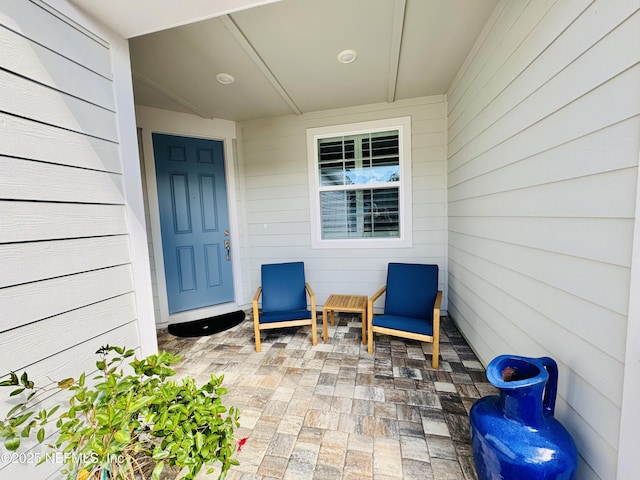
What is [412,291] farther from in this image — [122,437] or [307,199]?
[122,437]

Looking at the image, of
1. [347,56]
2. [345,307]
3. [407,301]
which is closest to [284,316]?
[345,307]

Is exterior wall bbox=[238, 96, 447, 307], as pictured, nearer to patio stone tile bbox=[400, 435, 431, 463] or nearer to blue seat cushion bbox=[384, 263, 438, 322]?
blue seat cushion bbox=[384, 263, 438, 322]

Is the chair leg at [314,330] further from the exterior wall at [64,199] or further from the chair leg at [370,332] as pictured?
the exterior wall at [64,199]

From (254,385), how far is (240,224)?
7.33 feet

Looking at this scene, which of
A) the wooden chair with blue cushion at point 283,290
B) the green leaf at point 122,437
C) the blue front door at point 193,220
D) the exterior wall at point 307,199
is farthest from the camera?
the blue front door at point 193,220

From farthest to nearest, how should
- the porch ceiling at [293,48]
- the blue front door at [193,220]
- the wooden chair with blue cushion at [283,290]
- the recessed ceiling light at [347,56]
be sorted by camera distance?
the blue front door at [193,220], the wooden chair with blue cushion at [283,290], the recessed ceiling light at [347,56], the porch ceiling at [293,48]

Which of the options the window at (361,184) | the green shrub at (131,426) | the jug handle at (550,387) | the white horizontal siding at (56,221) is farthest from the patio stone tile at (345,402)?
the white horizontal siding at (56,221)

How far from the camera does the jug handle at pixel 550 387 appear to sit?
1117mm

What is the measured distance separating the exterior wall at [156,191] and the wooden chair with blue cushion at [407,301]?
6.84 feet

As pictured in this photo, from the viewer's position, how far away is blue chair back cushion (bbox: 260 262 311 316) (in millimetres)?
3000

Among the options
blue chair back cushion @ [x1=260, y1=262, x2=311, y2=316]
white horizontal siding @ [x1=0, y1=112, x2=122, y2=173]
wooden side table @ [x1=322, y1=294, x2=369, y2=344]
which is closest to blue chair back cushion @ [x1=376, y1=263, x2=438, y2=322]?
wooden side table @ [x1=322, y1=294, x2=369, y2=344]

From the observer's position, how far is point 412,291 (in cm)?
275

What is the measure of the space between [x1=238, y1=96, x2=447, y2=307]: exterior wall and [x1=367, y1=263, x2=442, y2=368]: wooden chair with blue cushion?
0.45 m

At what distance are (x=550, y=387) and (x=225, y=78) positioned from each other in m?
3.27
